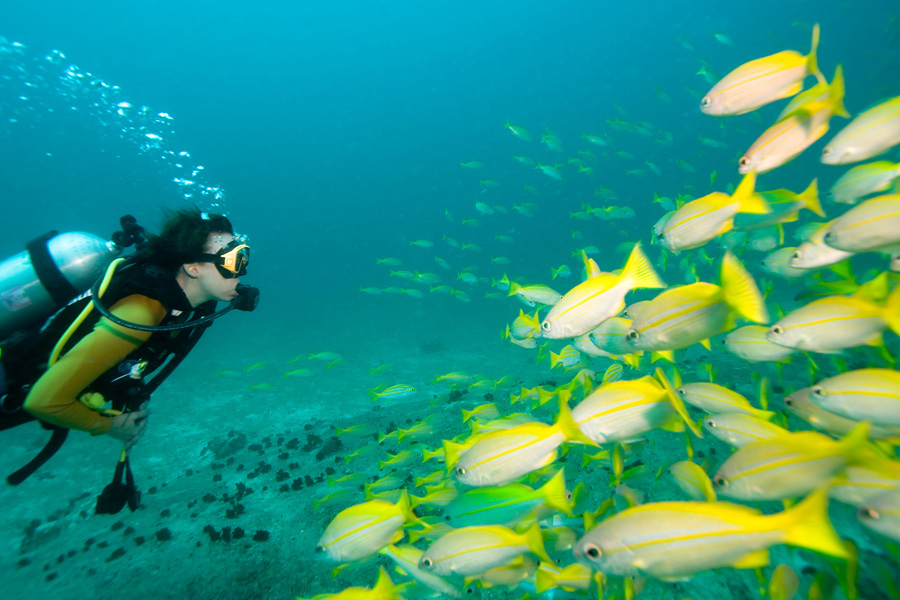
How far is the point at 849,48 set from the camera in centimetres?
5253

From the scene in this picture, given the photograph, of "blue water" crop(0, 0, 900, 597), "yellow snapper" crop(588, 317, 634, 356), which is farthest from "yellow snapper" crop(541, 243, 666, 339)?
"blue water" crop(0, 0, 900, 597)

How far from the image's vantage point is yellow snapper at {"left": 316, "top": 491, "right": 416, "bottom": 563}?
2596 mm

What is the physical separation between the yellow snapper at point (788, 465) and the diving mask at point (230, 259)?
12.7 ft

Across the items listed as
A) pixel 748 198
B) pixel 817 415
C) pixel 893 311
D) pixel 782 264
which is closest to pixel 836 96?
pixel 748 198

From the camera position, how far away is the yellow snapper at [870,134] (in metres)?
2.73

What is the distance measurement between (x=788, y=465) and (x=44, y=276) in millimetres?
5469

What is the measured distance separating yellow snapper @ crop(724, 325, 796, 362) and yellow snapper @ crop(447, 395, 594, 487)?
229 cm

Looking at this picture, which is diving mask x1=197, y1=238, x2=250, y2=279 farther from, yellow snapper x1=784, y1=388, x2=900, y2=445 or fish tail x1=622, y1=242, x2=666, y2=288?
yellow snapper x1=784, y1=388, x2=900, y2=445

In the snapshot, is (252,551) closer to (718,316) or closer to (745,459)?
(745,459)

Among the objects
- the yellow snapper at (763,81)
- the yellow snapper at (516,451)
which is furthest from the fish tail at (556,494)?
the yellow snapper at (763,81)

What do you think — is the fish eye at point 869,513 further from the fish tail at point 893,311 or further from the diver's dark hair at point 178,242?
the diver's dark hair at point 178,242

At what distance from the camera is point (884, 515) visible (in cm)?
169

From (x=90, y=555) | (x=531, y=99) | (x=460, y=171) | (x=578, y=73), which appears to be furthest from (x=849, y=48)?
(x=90, y=555)

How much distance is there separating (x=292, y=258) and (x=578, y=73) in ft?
355
